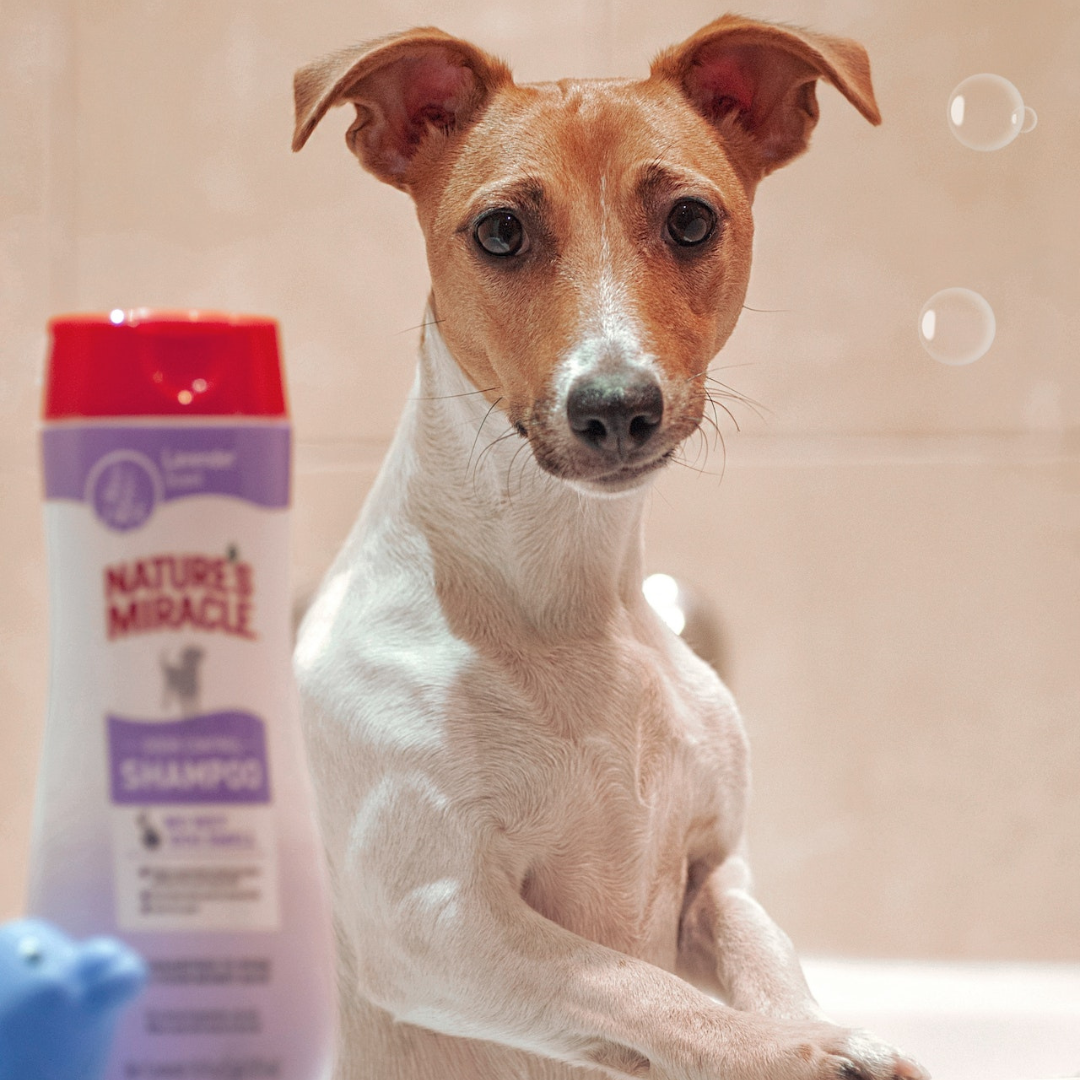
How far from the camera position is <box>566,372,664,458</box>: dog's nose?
0.54 m

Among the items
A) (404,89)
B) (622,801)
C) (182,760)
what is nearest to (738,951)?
(622,801)

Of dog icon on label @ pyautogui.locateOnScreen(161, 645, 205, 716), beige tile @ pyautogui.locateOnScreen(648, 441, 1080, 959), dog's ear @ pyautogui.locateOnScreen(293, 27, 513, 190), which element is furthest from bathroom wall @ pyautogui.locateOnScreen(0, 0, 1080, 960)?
dog icon on label @ pyautogui.locateOnScreen(161, 645, 205, 716)

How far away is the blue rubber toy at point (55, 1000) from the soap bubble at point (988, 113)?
956mm

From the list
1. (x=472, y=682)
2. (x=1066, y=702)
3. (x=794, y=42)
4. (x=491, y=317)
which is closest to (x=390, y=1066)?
(x=472, y=682)

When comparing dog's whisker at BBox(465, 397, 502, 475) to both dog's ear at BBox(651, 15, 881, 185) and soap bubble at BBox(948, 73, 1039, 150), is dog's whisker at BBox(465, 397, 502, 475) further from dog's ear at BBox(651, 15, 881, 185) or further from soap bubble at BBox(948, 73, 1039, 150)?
soap bubble at BBox(948, 73, 1039, 150)

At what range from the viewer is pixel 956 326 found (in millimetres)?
1153

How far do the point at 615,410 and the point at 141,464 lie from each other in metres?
0.22

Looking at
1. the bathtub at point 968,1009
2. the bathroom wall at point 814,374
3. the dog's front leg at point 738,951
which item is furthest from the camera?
the bathroom wall at point 814,374

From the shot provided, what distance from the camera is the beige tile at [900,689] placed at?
121cm

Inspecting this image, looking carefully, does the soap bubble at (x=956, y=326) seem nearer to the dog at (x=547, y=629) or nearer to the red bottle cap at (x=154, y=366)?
the dog at (x=547, y=629)

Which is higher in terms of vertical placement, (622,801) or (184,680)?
(184,680)

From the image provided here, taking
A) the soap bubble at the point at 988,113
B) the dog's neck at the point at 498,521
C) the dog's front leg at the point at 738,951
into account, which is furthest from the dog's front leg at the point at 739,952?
the soap bubble at the point at 988,113

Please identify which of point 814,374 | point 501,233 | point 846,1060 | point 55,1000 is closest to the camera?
point 55,1000

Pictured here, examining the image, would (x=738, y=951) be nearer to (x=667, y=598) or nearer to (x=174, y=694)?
(x=174, y=694)
